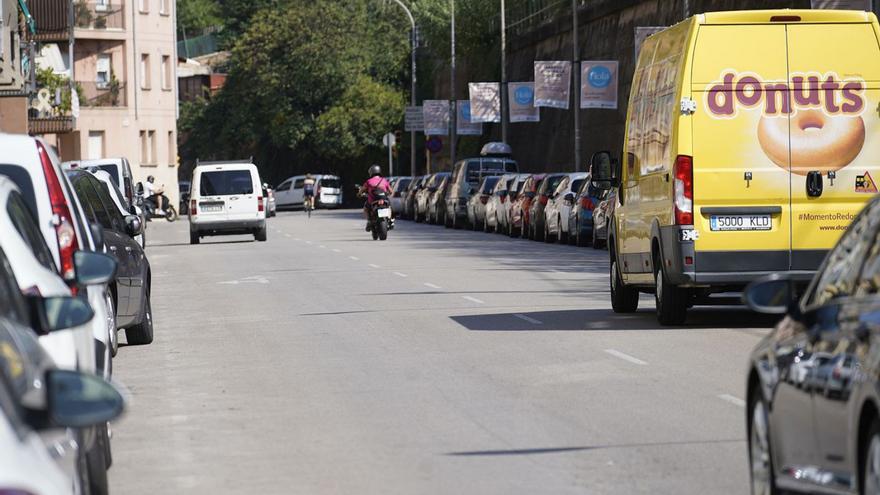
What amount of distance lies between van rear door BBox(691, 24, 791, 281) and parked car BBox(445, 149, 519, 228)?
129 feet

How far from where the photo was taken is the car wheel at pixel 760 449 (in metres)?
7.52

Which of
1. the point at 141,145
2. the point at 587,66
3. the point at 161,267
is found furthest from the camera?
the point at 141,145

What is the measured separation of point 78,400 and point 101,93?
8309 centimetres

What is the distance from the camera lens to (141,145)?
88.8 meters

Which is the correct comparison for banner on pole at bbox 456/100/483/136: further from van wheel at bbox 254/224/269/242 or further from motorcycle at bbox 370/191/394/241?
motorcycle at bbox 370/191/394/241

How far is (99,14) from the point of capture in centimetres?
8600

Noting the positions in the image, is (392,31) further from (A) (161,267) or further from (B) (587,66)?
(A) (161,267)

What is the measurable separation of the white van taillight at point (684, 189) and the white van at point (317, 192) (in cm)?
7779

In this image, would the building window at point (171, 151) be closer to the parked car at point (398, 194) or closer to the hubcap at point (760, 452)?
the parked car at point (398, 194)

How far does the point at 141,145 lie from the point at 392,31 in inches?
761

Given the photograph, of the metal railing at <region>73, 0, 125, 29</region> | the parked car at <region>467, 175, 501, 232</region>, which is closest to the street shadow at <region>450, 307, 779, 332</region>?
the parked car at <region>467, 175, 501, 232</region>

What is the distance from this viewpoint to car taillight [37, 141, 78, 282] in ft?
32.4

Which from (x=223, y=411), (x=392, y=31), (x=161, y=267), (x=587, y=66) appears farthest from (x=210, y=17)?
(x=223, y=411)

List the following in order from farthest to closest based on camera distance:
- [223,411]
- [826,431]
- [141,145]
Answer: [141,145] → [223,411] → [826,431]
